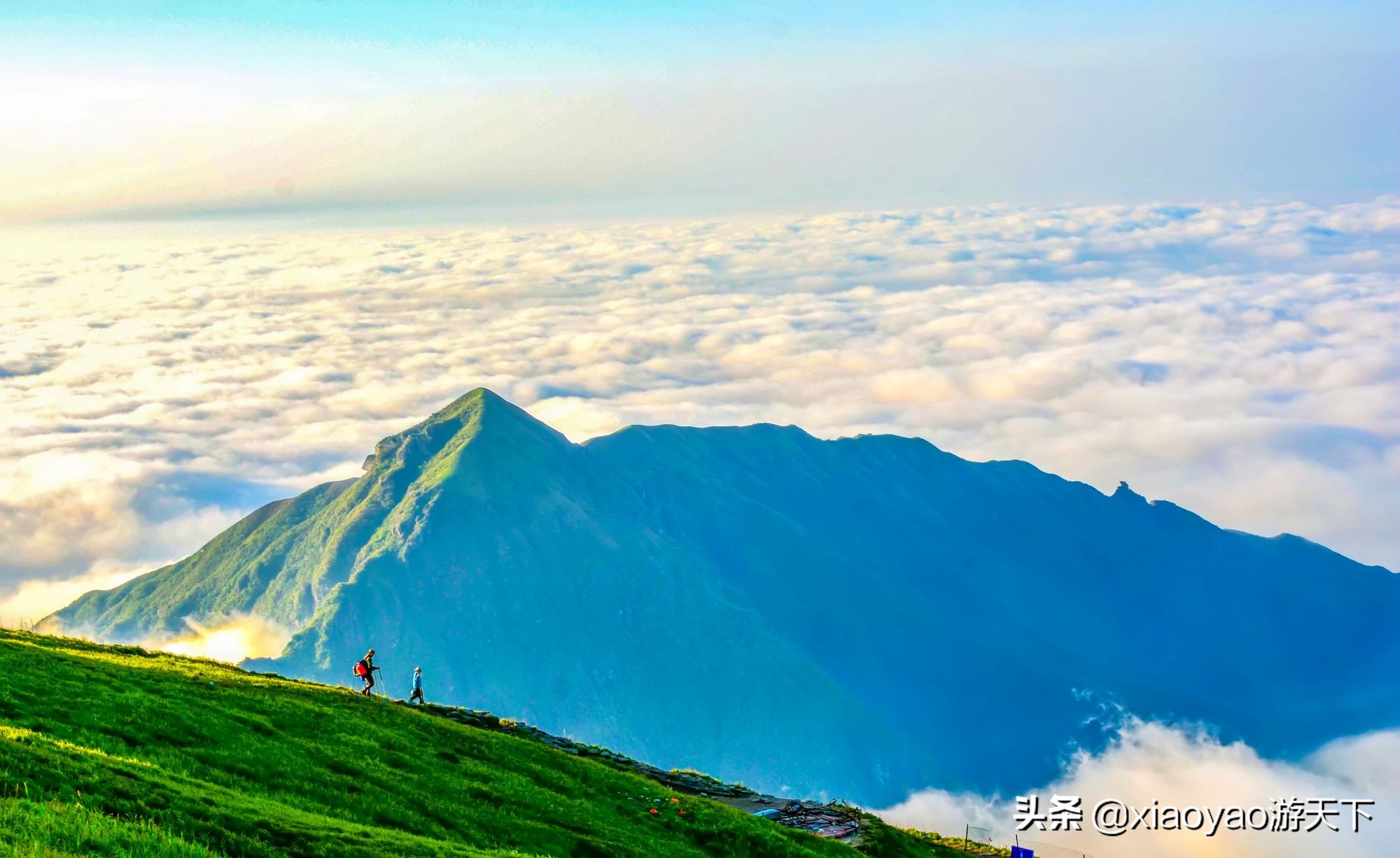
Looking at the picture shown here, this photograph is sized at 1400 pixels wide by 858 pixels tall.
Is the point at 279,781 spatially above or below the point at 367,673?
above

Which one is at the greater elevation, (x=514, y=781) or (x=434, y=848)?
(x=434, y=848)

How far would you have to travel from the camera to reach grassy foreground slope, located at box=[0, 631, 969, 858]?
34062mm

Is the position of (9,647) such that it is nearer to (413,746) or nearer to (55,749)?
(413,746)

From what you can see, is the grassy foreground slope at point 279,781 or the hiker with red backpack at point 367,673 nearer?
the grassy foreground slope at point 279,781

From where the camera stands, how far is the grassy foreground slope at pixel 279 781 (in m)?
34.1

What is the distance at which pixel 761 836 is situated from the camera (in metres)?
67.4

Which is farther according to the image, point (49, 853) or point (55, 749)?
point (55, 749)

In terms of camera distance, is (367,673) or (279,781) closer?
(279,781)

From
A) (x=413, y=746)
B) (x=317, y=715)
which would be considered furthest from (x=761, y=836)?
(x=317, y=715)

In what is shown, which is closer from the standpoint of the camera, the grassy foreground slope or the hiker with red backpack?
the grassy foreground slope

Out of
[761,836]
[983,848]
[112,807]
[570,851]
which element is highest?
[112,807]

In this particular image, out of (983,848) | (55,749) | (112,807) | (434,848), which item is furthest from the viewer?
(983,848)

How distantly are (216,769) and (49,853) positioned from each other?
21432 mm

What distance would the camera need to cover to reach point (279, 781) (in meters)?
48.9
